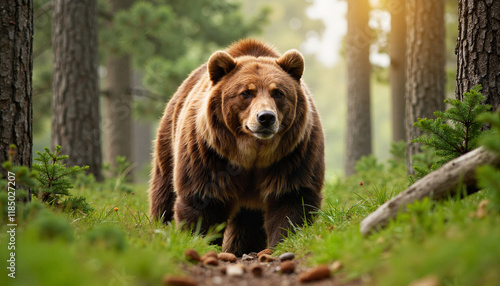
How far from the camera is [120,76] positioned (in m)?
11.8

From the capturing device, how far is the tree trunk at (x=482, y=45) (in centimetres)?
361

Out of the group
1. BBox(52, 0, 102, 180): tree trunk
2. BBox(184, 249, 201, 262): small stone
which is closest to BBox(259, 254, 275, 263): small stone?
BBox(184, 249, 201, 262): small stone

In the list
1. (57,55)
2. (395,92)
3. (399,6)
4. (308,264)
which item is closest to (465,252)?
(308,264)

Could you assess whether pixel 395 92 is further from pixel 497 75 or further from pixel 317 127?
pixel 497 75

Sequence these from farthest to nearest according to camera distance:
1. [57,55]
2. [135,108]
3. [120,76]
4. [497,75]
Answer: [135,108], [120,76], [57,55], [497,75]

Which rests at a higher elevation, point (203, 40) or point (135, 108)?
point (203, 40)

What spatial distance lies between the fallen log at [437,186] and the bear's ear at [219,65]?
219 centimetres

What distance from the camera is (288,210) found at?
4.18 meters

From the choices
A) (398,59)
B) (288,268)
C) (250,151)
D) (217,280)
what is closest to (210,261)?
(217,280)

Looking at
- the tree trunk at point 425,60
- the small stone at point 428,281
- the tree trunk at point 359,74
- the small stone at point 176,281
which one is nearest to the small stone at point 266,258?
the small stone at point 176,281

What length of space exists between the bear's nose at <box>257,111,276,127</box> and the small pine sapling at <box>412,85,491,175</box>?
1141 mm

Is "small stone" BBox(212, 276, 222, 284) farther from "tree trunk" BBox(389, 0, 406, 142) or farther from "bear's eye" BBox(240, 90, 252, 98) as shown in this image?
"tree trunk" BBox(389, 0, 406, 142)

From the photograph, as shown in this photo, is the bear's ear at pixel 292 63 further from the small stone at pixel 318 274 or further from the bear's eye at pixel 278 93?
the small stone at pixel 318 274

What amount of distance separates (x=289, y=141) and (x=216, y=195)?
818 millimetres
